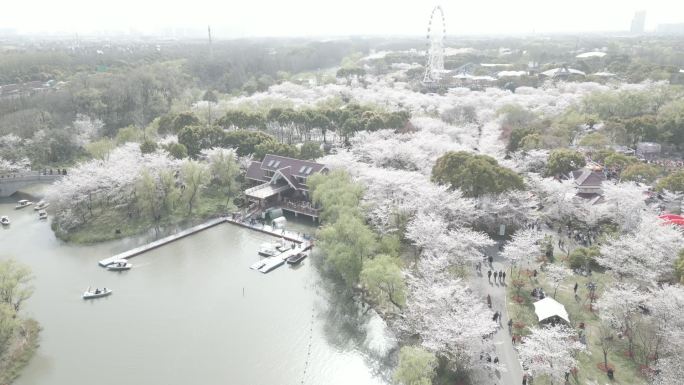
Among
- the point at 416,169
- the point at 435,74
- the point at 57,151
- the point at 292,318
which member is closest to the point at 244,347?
the point at 292,318

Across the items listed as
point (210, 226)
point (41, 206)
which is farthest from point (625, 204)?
point (41, 206)

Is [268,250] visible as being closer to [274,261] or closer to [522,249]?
[274,261]

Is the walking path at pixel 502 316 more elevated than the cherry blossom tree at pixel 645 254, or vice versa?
the cherry blossom tree at pixel 645 254

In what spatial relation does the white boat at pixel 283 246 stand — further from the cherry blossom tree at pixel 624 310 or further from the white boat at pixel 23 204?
the white boat at pixel 23 204

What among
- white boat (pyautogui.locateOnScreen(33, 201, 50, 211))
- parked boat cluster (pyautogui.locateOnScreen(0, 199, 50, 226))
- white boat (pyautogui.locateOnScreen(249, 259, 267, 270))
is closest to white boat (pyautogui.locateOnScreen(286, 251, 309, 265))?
white boat (pyautogui.locateOnScreen(249, 259, 267, 270))

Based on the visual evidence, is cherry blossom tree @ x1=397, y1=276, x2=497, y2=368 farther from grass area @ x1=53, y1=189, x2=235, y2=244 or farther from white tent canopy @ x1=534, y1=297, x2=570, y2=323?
grass area @ x1=53, y1=189, x2=235, y2=244

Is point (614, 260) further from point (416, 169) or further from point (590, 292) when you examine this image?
point (416, 169)

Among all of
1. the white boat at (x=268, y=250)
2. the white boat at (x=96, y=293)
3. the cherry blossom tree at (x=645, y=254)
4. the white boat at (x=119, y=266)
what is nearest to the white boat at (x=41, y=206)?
the white boat at (x=119, y=266)

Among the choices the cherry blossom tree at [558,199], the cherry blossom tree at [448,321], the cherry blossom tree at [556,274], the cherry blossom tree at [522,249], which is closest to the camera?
the cherry blossom tree at [448,321]

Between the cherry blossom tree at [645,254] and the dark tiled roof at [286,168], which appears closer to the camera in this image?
the cherry blossom tree at [645,254]
